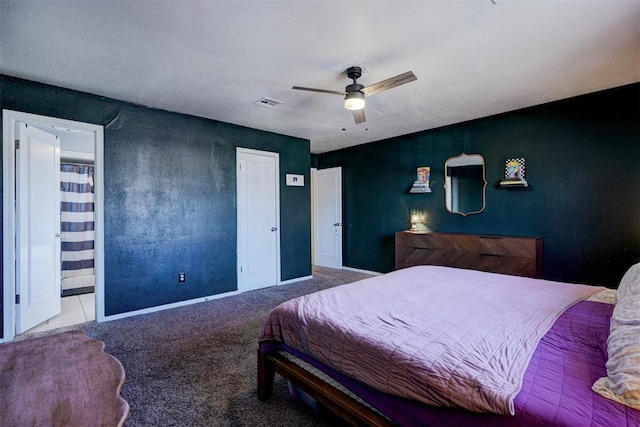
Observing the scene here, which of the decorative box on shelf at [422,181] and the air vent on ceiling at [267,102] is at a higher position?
the air vent on ceiling at [267,102]

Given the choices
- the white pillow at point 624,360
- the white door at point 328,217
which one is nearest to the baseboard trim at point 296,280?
the white door at point 328,217

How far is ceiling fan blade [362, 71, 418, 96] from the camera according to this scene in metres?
2.33

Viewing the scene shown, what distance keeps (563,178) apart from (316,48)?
3.34m

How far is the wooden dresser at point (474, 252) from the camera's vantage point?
11.9 ft

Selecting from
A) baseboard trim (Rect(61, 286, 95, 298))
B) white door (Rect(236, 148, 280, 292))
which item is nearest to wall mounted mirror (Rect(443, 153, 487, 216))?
white door (Rect(236, 148, 280, 292))

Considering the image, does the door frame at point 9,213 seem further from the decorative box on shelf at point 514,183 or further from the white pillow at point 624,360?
the decorative box on shelf at point 514,183

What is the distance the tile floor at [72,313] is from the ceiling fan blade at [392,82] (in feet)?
13.0

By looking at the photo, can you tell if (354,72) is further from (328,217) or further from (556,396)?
(328,217)

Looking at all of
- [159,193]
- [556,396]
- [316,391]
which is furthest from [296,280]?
[556,396]

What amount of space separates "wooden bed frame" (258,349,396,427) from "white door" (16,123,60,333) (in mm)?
2836

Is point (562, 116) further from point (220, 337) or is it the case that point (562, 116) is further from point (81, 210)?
point (81, 210)

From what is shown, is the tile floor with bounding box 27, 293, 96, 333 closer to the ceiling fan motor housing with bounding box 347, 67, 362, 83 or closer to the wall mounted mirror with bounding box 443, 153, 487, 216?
the ceiling fan motor housing with bounding box 347, 67, 362, 83

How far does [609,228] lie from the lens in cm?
333

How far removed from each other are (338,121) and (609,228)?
345cm
